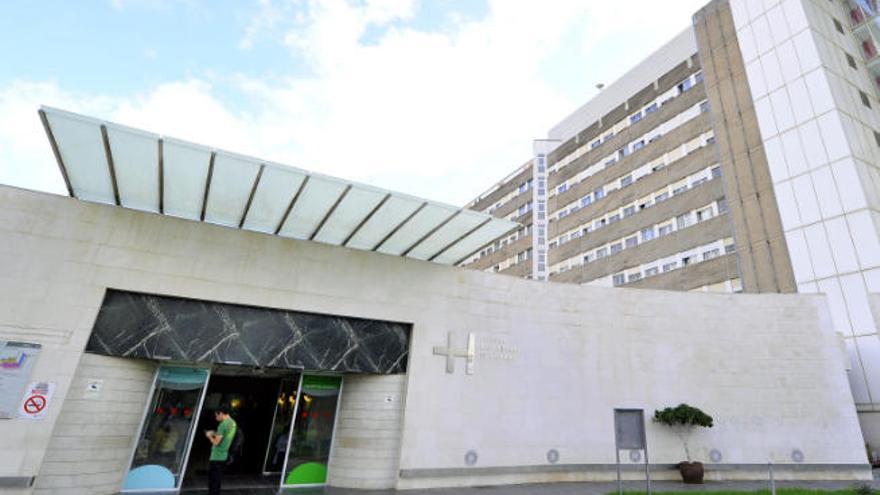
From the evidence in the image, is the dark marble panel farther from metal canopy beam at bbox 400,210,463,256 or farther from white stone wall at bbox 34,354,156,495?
metal canopy beam at bbox 400,210,463,256

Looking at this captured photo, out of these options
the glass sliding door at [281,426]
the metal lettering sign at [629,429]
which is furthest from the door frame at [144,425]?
the metal lettering sign at [629,429]

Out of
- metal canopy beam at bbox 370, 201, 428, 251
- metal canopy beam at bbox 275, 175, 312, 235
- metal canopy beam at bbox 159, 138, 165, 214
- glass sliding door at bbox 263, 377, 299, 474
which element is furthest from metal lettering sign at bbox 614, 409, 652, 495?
metal canopy beam at bbox 159, 138, 165, 214

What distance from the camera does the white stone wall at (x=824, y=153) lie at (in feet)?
60.0

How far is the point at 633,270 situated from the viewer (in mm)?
29922

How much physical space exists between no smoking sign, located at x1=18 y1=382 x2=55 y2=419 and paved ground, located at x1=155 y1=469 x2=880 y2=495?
10.4ft

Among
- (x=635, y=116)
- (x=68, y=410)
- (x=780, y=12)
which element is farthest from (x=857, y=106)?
(x=68, y=410)

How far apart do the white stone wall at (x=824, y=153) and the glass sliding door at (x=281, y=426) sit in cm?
2158

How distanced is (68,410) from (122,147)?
198 inches

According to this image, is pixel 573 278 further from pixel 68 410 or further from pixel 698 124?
pixel 68 410

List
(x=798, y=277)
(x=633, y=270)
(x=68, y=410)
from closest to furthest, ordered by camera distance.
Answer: (x=68, y=410)
(x=798, y=277)
(x=633, y=270)

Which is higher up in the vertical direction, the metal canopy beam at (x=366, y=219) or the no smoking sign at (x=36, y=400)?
the metal canopy beam at (x=366, y=219)

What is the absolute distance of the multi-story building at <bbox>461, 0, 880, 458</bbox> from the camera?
1933cm

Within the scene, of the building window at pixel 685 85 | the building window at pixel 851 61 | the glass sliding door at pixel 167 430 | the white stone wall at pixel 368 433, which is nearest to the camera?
the glass sliding door at pixel 167 430

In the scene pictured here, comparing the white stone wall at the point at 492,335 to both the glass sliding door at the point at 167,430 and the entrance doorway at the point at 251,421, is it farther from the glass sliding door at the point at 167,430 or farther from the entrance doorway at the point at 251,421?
the entrance doorway at the point at 251,421
